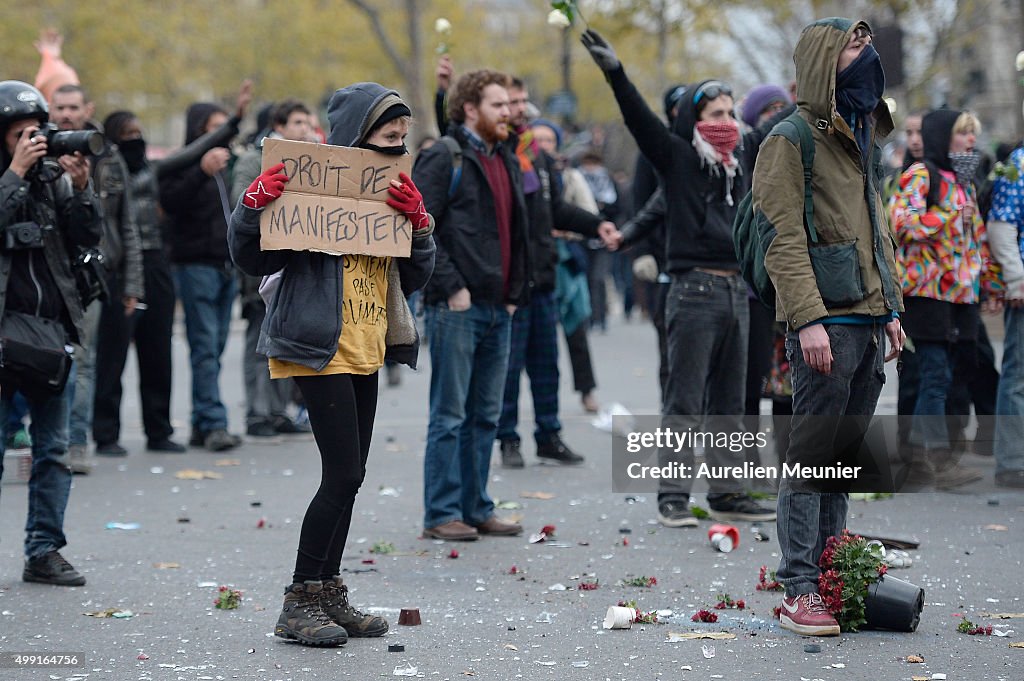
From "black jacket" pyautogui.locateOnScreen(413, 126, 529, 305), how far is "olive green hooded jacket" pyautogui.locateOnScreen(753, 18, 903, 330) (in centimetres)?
210

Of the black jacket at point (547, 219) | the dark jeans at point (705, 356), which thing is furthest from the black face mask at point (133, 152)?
the dark jeans at point (705, 356)

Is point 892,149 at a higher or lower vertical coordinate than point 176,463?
higher

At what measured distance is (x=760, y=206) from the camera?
5.65 metres

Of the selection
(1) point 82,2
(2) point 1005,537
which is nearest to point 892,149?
(2) point 1005,537

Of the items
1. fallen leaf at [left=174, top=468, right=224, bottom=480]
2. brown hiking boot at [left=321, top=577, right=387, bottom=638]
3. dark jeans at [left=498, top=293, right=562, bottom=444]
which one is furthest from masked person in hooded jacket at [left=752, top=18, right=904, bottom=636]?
fallen leaf at [left=174, top=468, right=224, bottom=480]

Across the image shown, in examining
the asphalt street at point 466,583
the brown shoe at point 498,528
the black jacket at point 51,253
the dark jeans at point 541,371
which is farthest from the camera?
the dark jeans at point 541,371

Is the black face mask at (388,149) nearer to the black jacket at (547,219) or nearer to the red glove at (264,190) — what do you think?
the red glove at (264,190)

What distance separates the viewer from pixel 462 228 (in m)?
7.47

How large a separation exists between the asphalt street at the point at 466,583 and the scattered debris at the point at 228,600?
43 mm

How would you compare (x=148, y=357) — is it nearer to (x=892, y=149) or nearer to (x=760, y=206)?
(x=760, y=206)

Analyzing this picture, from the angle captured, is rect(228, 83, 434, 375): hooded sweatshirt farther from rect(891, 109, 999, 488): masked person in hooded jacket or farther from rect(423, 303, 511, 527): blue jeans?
rect(891, 109, 999, 488): masked person in hooded jacket

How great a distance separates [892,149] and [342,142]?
16877 millimetres

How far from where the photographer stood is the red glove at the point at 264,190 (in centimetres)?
537

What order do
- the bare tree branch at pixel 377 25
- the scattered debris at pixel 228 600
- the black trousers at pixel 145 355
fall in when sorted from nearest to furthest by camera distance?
the scattered debris at pixel 228 600 → the black trousers at pixel 145 355 → the bare tree branch at pixel 377 25
